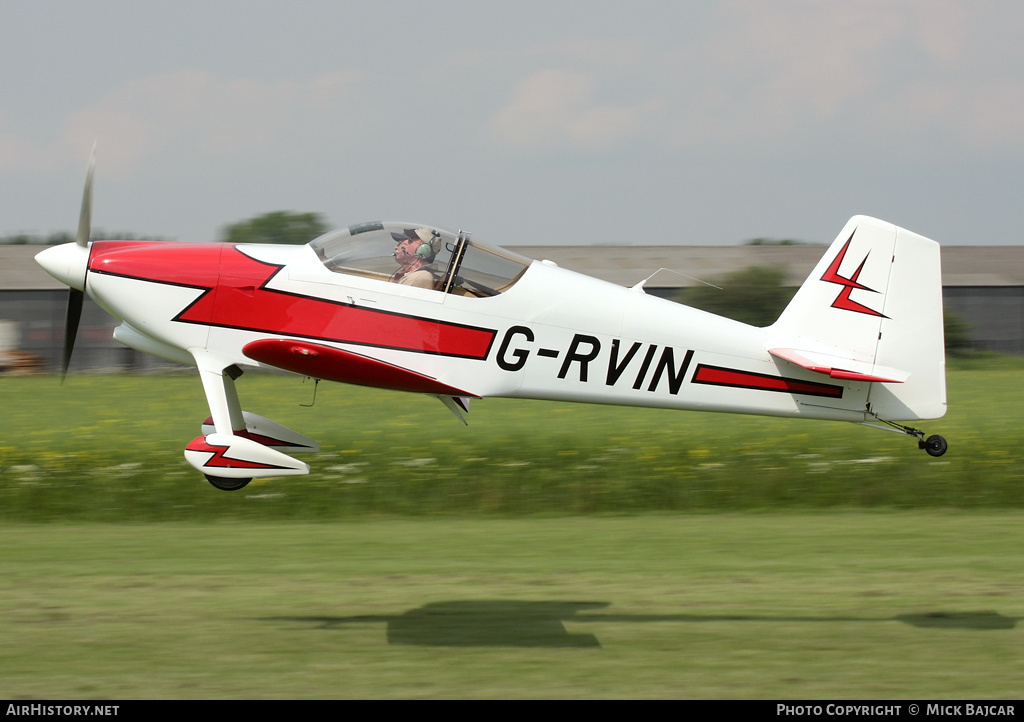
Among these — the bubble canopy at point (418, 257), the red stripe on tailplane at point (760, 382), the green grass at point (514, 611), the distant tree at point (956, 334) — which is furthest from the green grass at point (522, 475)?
the distant tree at point (956, 334)

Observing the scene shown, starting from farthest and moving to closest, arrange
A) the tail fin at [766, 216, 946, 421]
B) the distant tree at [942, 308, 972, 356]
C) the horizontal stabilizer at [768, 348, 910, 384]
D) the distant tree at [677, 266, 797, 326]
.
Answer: the distant tree at [942, 308, 972, 356] < the distant tree at [677, 266, 797, 326] < the tail fin at [766, 216, 946, 421] < the horizontal stabilizer at [768, 348, 910, 384]

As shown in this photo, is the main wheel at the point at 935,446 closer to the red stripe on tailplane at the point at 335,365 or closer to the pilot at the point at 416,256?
the red stripe on tailplane at the point at 335,365

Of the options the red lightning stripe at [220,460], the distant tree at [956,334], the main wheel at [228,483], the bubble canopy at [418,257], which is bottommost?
the distant tree at [956,334]

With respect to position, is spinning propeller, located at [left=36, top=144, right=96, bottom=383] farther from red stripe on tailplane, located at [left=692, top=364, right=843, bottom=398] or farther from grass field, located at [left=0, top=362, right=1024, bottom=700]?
red stripe on tailplane, located at [left=692, top=364, right=843, bottom=398]

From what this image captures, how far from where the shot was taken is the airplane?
7.89 m

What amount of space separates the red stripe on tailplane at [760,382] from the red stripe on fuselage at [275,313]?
178 cm

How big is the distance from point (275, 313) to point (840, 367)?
4542 millimetres

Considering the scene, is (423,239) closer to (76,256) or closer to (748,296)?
(76,256)

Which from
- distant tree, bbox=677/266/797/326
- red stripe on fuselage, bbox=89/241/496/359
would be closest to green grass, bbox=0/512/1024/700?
red stripe on fuselage, bbox=89/241/496/359

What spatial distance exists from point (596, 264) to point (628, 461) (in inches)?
917

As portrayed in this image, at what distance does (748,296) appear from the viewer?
128 feet

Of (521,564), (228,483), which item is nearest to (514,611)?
(521,564)

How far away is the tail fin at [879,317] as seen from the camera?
8352 millimetres

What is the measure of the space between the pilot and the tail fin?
2.83m
